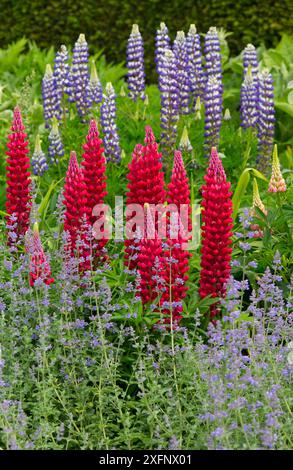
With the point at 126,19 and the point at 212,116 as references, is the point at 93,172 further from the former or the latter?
the point at 126,19

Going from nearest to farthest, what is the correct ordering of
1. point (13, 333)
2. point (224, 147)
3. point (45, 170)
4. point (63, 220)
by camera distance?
point (13, 333), point (63, 220), point (45, 170), point (224, 147)

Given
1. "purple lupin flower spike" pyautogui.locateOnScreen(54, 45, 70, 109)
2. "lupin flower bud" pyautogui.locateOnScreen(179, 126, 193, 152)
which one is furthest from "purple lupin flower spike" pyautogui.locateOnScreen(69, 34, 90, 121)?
"lupin flower bud" pyautogui.locateOnScreen(179, 126, 193, 152)

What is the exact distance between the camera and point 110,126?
665 cm

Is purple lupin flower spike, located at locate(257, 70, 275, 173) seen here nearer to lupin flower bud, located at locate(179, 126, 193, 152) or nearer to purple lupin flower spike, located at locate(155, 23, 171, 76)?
lupin flower bud, located at locate(179, 126, 193, 152)

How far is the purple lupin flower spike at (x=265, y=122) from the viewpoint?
6.96 m

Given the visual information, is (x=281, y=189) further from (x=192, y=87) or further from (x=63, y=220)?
(x=192, y=87)

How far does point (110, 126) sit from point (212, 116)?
0.75 m

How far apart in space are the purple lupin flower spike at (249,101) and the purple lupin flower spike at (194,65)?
0.41 m

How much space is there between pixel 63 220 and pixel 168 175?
1.50m

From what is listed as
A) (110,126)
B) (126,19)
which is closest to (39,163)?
(110,126)

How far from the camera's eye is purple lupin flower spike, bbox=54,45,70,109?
24.0ft

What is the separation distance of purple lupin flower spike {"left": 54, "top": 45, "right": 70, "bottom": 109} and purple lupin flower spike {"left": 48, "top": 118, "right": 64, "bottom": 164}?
711 millimetres
